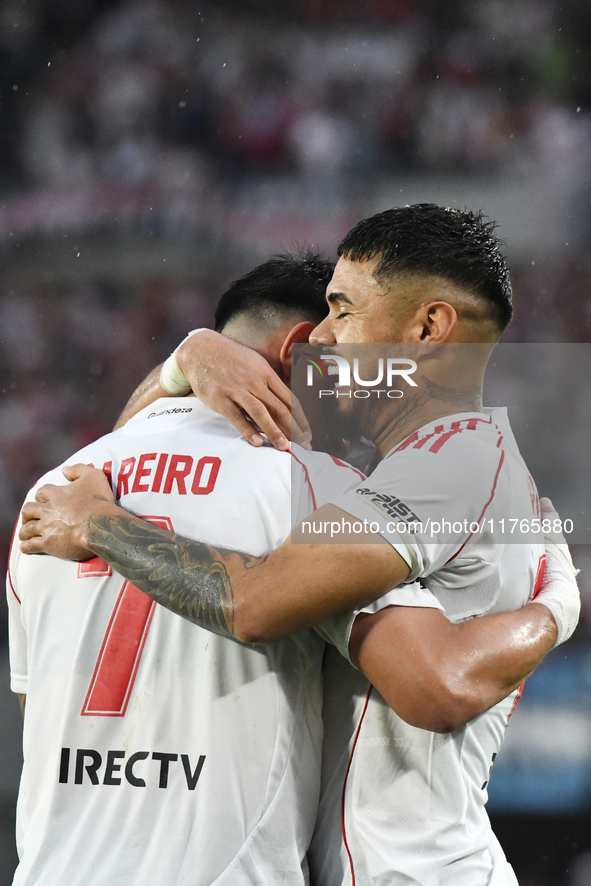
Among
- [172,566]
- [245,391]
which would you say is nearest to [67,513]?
[172,566]

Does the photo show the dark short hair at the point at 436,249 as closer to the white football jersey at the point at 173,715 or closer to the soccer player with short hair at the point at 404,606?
the soccer player with short hair at the point at 404,606

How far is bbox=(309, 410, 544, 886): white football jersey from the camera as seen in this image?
1.18 metres

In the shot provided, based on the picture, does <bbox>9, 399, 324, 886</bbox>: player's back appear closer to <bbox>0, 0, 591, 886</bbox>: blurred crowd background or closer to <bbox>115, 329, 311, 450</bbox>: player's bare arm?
<bbox>115, 329, 311, 450</bbox>: player's bare arm

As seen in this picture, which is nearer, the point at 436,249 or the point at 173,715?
the point at 173,715

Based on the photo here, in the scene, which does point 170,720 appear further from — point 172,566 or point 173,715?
point 172,566

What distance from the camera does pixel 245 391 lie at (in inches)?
52.0

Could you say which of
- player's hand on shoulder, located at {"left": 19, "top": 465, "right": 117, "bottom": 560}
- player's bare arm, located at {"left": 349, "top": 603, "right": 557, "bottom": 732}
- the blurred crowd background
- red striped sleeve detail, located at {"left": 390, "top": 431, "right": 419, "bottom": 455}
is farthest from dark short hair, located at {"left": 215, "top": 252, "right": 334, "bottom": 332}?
the blurred crowd background

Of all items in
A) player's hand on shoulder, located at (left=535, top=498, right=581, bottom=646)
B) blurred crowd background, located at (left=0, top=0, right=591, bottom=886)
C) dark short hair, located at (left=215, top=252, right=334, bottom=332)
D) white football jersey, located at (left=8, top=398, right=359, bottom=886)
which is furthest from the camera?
blurred crowd background, located at (left=0, top=0, right=591, bottom=886)

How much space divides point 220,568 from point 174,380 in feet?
1.68

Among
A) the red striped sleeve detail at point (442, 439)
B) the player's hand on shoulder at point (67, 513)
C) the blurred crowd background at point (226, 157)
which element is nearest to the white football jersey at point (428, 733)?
the red striped sleeve detail at point (442, 439)

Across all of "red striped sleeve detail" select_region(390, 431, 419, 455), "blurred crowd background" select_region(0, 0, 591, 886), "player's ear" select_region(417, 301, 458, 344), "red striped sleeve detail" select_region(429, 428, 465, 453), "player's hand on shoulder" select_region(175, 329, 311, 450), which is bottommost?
"red striped sleeve detail" select_region(390, 431, 419, 455)

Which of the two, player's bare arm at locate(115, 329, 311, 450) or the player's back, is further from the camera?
player's bare arm at locate(115, 329, 311, 450)

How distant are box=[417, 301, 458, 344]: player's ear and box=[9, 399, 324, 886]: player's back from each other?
15.5 inches

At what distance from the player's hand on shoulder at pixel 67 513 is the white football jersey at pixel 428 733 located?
0.39 metres
